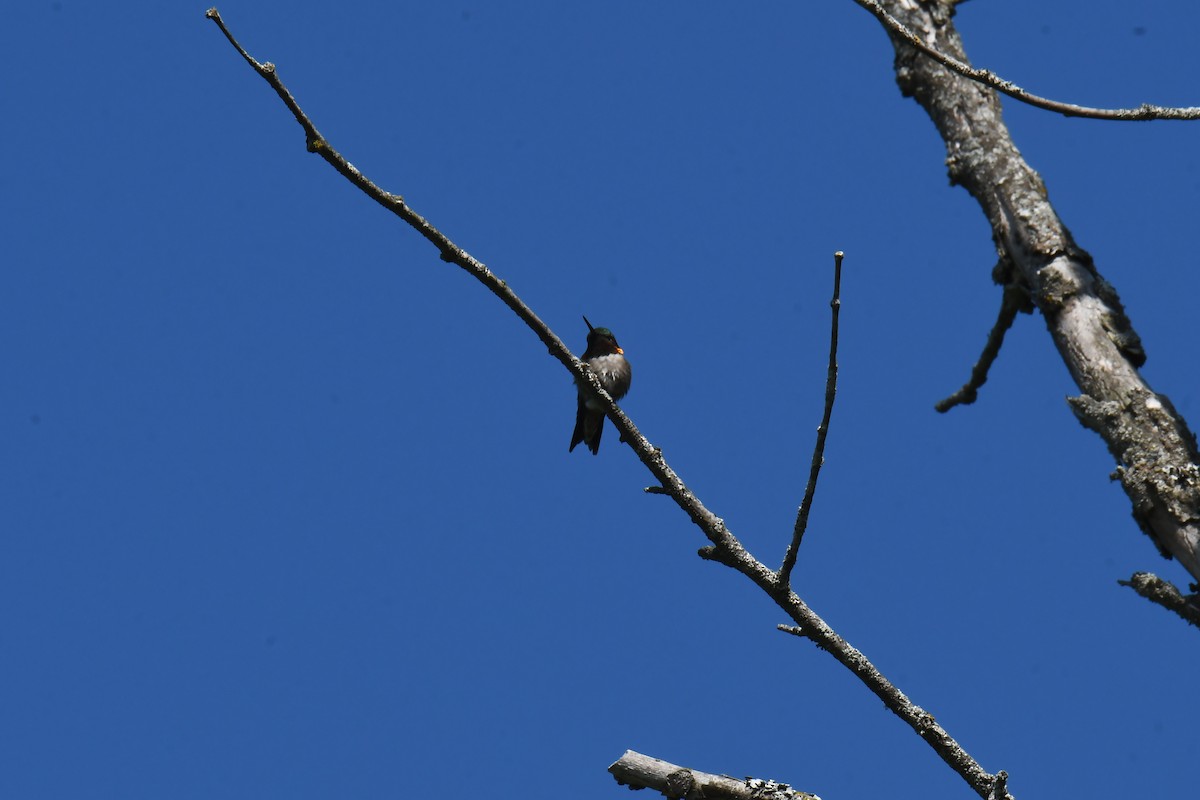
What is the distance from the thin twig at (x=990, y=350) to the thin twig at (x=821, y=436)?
2.64 m

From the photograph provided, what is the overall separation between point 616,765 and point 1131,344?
9.41 feet

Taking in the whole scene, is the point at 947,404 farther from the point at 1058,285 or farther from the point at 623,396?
the point at 623,396

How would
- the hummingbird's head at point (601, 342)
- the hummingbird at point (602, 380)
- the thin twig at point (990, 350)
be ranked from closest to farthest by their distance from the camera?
1. the thin twig at point (990, 350)
2. the hummingbird at point (602, 380)
3. the hummingbird's head at point (601, 342)

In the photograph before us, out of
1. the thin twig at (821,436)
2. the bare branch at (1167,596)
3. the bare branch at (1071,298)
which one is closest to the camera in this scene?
the thin twig at (821,436)

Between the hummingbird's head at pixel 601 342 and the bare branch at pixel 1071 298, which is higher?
the hummingbird's head at pixel 601 342

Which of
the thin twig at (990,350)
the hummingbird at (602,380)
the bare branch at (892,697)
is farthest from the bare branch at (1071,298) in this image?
the hummingbird at (602,380)

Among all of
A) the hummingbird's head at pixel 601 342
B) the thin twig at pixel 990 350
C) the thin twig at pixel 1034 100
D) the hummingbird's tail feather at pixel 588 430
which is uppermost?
the hummingbird's head at pixel 601 342

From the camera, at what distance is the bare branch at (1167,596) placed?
4262 millimetres

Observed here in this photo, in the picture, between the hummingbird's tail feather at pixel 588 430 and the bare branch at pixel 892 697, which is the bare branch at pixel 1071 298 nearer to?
the bare branch at pixel 892 697

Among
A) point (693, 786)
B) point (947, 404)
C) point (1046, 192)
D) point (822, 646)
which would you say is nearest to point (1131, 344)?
point (1046, 192)

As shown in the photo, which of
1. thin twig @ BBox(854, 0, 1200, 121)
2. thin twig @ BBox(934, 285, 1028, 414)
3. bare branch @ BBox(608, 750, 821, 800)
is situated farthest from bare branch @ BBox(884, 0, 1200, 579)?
bare branch @ BBox(608, 750, 821, 800)

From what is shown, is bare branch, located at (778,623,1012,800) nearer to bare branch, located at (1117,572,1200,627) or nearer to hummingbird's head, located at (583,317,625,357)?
bare branch, located at (1117,572,1200,627)

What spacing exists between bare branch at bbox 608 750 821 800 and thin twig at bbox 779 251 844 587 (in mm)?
603

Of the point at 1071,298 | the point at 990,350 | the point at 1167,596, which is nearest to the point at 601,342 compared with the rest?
the point at 990,350
